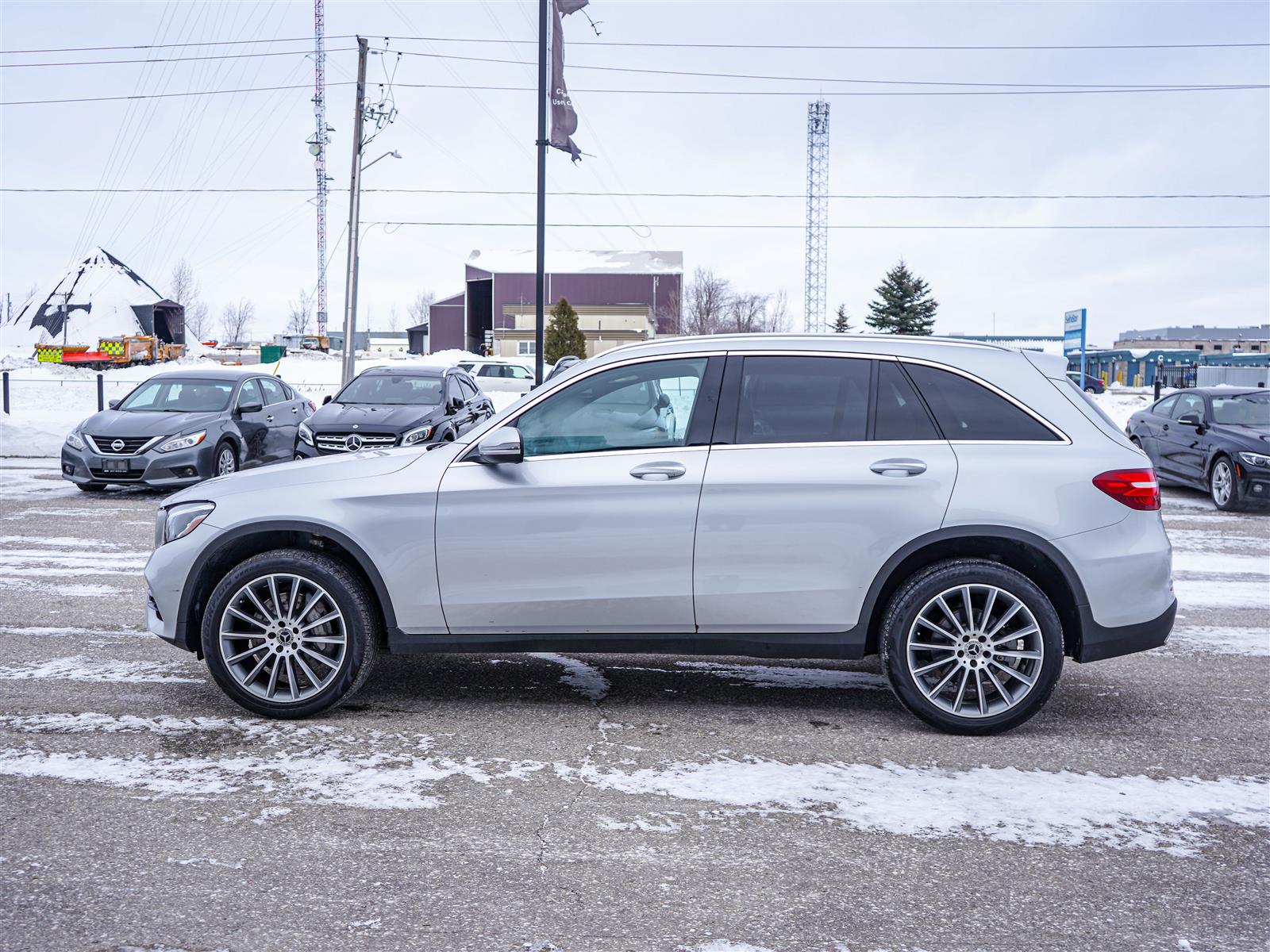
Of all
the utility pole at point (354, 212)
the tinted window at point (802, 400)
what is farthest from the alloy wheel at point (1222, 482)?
the utility pole at point (354, 212)

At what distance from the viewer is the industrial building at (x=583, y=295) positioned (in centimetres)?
7106

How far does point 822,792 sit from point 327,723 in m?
2.22

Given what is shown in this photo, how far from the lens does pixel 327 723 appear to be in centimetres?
484

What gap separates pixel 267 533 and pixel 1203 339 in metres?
131

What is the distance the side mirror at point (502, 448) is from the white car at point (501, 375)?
33645 millimetres

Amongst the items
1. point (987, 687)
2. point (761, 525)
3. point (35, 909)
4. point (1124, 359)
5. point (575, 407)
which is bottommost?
point (35, 909)

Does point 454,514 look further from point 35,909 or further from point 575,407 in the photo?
point 35,909

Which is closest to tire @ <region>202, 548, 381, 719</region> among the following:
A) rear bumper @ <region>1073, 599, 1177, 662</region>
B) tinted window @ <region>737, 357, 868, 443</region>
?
tinted window @ <region>737, 357, 868, 443</region>

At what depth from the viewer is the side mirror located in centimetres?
471

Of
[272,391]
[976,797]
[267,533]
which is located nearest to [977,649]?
[976,797]

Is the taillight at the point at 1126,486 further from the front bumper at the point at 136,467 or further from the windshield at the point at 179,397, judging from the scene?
the windshield at the point at 179,397

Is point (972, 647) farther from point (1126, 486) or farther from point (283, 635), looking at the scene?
point (283, 635)

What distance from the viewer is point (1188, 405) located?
566 inches

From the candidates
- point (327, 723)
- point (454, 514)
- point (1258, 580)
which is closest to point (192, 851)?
point (327, 723)
